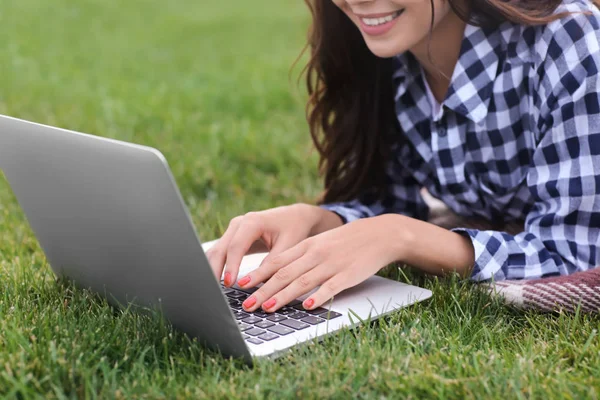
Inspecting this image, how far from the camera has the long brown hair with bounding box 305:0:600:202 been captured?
2.00 meters

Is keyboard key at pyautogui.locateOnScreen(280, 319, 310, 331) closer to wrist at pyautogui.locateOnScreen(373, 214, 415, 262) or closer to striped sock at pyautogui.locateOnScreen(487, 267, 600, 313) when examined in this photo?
wrist at pyautogui.locateOnScreen(373, 214, 415, 262)

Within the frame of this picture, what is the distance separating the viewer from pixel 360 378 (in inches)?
47.8

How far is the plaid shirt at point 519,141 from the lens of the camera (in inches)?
65.2

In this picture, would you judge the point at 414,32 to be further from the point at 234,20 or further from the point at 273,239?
the point at 234,20

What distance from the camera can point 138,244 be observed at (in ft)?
4.14

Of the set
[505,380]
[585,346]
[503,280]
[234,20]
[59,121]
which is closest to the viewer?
[505,380]

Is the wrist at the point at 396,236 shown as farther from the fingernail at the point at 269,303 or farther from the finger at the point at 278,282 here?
the fingernail at the point at 269,303

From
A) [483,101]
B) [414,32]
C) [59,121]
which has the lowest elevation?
[59,121]

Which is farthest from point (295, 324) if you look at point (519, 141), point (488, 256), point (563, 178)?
point (519, 141)

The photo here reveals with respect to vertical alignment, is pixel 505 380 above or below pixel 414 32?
below

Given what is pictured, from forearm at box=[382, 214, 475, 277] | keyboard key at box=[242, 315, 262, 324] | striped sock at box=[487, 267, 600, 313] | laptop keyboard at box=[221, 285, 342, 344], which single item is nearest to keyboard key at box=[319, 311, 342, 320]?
laptop keyboard at box=[221, 285, 342, 344]

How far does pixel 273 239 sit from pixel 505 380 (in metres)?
0.64

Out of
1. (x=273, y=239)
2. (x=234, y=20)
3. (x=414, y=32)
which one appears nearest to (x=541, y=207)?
(x=414, y=32)

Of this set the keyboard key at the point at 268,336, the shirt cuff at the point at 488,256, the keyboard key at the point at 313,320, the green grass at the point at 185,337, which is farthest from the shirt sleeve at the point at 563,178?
the keyboard key at the point at 268,336
